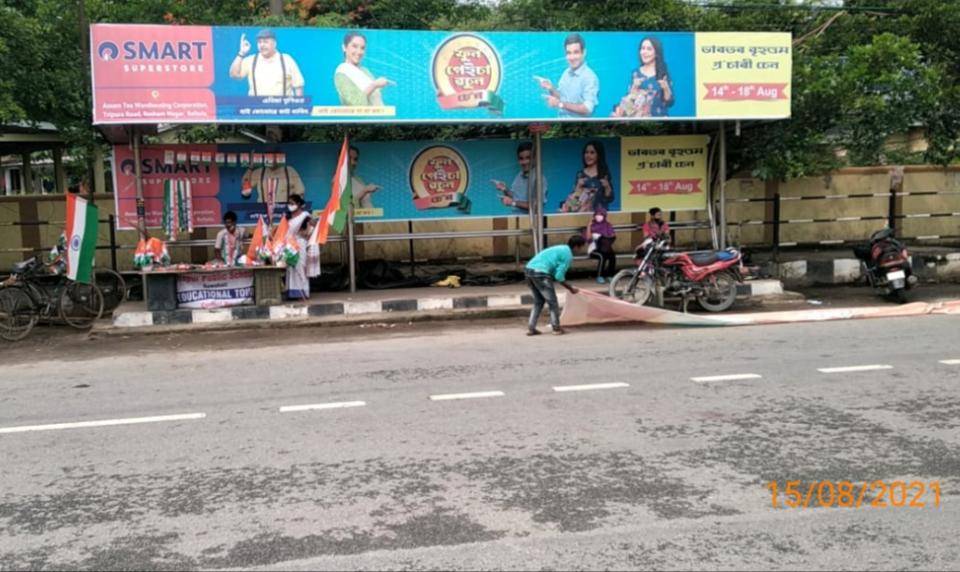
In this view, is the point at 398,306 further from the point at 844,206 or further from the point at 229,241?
the point at 844,206

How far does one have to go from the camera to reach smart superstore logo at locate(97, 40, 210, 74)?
11031 mm

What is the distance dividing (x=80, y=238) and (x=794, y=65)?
12.0m

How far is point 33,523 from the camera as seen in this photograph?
4363 mm

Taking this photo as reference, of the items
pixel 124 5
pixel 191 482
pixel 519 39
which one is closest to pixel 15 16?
pixel 124 5

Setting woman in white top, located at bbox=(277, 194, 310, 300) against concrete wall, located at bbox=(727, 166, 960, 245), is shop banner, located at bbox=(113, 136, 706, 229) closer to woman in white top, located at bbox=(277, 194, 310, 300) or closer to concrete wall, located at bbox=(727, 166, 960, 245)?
woman in white top, located at bbox=(277, 194, 310, 300)

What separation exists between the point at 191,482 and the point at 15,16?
1070cm

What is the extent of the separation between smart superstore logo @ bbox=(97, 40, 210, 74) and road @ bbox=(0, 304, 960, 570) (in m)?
4.40

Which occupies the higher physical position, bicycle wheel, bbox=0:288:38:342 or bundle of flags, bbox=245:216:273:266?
bundle of flags, bbox=245:216:273:266

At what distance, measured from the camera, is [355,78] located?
1191 cm

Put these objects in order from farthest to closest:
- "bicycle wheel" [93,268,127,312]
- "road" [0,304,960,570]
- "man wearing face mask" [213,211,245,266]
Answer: "bicycle wheel" [93,268,127,312]
"man wearing face mask" [213,211,245,266]
"road" [0,304,960,570]
